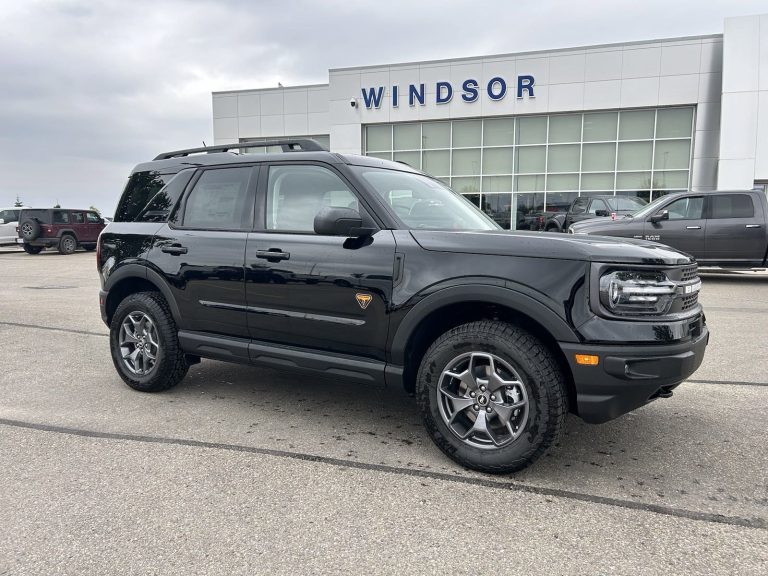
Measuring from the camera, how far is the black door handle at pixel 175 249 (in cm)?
422

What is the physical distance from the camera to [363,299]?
3363mm

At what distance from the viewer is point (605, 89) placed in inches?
819

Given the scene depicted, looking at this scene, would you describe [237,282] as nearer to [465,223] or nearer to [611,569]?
[465,223]

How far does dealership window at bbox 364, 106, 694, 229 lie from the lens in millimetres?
20891

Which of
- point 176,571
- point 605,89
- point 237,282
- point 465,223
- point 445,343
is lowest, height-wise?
point 176,571

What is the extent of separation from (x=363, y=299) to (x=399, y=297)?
0.24 meters

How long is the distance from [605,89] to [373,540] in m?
21.9

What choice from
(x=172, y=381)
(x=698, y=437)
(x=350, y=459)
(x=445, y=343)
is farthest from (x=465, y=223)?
(x=172, y=381)

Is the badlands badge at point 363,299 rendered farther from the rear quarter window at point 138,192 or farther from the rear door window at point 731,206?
the rear door window at point 731,206

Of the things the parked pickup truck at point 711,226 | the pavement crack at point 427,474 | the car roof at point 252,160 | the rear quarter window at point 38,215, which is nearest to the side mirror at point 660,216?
the parked pickup truck at point 711,226

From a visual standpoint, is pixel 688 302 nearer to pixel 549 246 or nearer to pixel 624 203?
pixel 549 246

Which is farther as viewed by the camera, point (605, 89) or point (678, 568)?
point (605, 89)

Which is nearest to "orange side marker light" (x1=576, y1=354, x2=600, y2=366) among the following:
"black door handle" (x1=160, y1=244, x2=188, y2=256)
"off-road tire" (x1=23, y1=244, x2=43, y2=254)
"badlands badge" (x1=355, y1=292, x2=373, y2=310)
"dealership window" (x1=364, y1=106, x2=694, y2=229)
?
"badlands badge" (x1=355, y1=292, x2=373, y2=310)

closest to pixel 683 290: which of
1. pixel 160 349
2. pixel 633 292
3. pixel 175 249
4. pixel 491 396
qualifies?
Result: pixel 633 292
